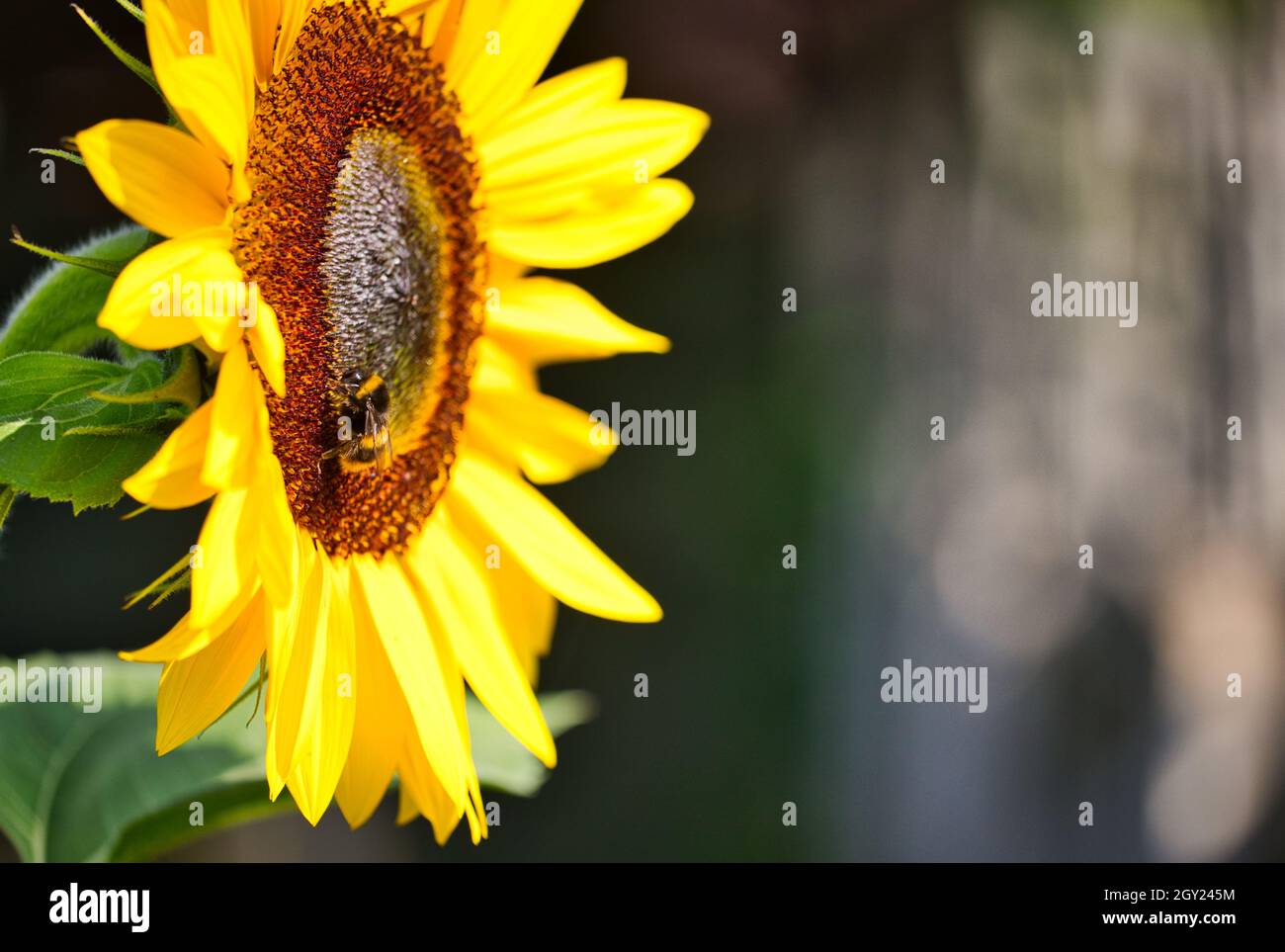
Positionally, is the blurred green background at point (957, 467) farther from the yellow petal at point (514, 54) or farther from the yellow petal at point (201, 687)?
the yellow petal at point (201, 687)

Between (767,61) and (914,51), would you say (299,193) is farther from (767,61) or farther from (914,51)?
(914,51)

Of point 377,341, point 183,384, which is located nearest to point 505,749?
point 377,341

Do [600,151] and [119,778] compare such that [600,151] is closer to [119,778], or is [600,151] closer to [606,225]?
[606,225]

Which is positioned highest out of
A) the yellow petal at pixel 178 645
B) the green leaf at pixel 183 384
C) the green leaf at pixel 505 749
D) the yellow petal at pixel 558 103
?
the yellow petal at pixel 558 103

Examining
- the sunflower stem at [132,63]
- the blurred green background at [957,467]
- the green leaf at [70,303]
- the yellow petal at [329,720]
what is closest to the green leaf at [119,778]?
the yellow petal at [329,720]

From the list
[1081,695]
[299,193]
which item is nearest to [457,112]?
[299,193]

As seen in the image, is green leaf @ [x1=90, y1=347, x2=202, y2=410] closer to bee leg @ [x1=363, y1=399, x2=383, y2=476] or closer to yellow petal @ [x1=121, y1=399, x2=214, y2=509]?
yellow petal @ [x1=121, y1=399, x2=214, y2=509]
